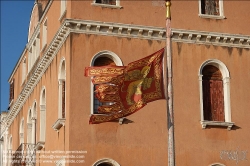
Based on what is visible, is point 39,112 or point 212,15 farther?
point 39,112

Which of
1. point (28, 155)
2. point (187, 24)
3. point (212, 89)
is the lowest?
point (28, 155)

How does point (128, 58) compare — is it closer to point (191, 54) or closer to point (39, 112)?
point (191, 54)

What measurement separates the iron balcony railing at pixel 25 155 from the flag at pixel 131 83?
404 inches

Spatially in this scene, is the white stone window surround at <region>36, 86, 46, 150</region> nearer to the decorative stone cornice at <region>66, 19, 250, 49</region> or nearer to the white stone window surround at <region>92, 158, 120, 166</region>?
the white stone window surround at <region>92, 158, 120, 166</region>

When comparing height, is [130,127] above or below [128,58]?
below

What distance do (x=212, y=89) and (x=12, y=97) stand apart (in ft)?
45.8

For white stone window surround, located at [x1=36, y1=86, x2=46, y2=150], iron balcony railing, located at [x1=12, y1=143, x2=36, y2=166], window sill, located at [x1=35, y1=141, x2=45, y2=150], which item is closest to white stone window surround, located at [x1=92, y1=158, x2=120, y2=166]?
window sill, located at [x1=35, y1=141, x2=45, y2=150]

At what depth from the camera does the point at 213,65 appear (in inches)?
1125

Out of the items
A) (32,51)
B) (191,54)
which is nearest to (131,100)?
(191,54)

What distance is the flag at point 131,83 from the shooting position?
2153 cm

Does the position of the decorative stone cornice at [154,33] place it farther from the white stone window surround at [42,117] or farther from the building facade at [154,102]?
the white stone window surround at [42,117]

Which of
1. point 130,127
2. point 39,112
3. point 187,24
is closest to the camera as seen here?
point 130,127

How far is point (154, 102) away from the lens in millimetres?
27312

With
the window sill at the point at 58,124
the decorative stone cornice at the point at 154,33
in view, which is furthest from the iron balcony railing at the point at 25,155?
the decorative stone cornice at the point at 154,33
